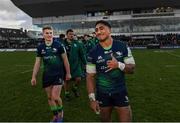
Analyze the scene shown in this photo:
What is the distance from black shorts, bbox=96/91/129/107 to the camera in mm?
6375

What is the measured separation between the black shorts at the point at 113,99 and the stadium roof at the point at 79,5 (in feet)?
280

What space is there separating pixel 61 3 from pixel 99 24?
89.8 m

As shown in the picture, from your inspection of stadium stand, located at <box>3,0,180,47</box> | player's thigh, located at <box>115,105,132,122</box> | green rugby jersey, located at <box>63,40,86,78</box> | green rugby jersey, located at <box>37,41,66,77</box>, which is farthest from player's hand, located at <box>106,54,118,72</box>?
stadium stand, located at <box>3,0,180,47</box>

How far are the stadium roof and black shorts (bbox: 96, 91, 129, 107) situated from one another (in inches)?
3364

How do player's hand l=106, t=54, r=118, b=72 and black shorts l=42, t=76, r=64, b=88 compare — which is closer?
player's hand l=106, t=54, r=118, b=72

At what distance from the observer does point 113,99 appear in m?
6.43

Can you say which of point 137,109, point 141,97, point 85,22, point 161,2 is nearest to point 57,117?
point 137,109

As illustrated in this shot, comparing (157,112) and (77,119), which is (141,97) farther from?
(77,119)

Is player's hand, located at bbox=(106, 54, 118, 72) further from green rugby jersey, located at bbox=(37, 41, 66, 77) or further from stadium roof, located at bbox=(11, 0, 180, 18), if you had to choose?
stadium roof, located at bbox=(11, 0, 180, 18)

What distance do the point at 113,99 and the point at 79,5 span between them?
9057 cm

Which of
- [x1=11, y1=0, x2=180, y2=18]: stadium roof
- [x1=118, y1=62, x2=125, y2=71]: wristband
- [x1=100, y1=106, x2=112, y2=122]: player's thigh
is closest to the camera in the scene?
[x1=118, y1=62, x2=125, y2=71]: wristband

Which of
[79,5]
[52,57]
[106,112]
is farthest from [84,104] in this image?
[79,5]

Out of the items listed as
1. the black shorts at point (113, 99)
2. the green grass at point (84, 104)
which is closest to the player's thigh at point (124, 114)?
the black shorts at point (113, 99)

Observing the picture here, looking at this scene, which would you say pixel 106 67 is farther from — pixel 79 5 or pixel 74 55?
pixel 79 5
